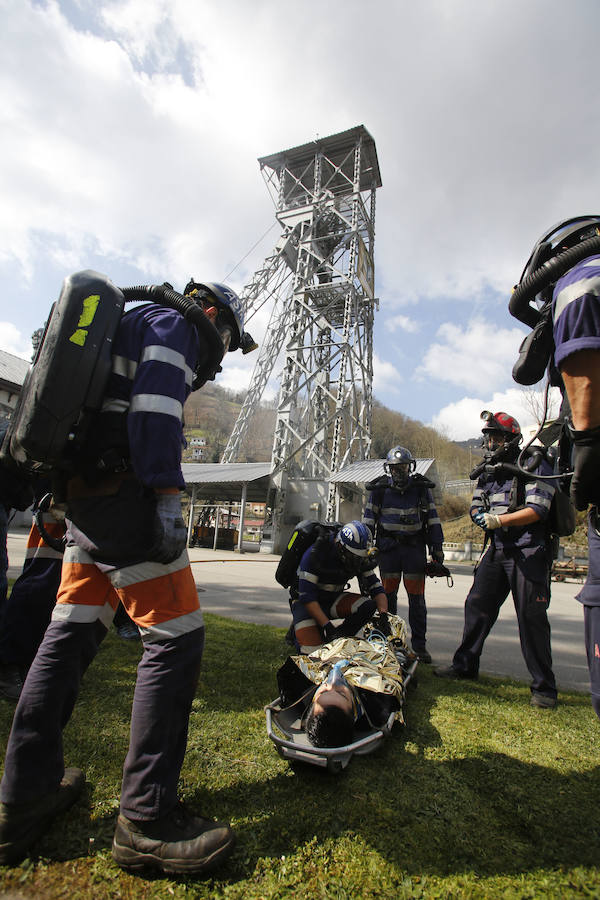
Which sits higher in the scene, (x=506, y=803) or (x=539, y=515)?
(x=539, y=515)

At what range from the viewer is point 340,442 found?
18922 mm

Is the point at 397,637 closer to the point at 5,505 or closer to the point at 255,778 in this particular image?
the point at 255,778

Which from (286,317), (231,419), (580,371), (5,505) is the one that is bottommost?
(5,505)

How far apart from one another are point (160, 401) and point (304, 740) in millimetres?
1869

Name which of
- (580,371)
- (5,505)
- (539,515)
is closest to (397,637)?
(539,515)

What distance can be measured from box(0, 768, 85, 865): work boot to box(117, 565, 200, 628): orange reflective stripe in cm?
70

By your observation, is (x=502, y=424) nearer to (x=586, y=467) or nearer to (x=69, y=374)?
(x=586, y=467)

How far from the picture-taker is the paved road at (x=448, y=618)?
14.4ft

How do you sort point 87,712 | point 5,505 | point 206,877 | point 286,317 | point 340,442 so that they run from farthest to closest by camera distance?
1. point 286,317
2. point 340,442
3. point 5,505
4. point 87,712
5. point 206,877

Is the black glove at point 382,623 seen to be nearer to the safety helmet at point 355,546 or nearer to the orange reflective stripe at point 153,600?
the safety helmet at point 355,546

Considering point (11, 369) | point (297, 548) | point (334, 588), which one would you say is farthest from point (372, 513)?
point (11, 369)

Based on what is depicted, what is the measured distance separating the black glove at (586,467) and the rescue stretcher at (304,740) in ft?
4.99

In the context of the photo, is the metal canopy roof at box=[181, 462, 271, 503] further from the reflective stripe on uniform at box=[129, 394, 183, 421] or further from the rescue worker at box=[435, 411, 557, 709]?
the reflective stripe on uniform at box=[129, 394, 183, 421]

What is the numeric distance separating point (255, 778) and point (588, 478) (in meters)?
1.93
